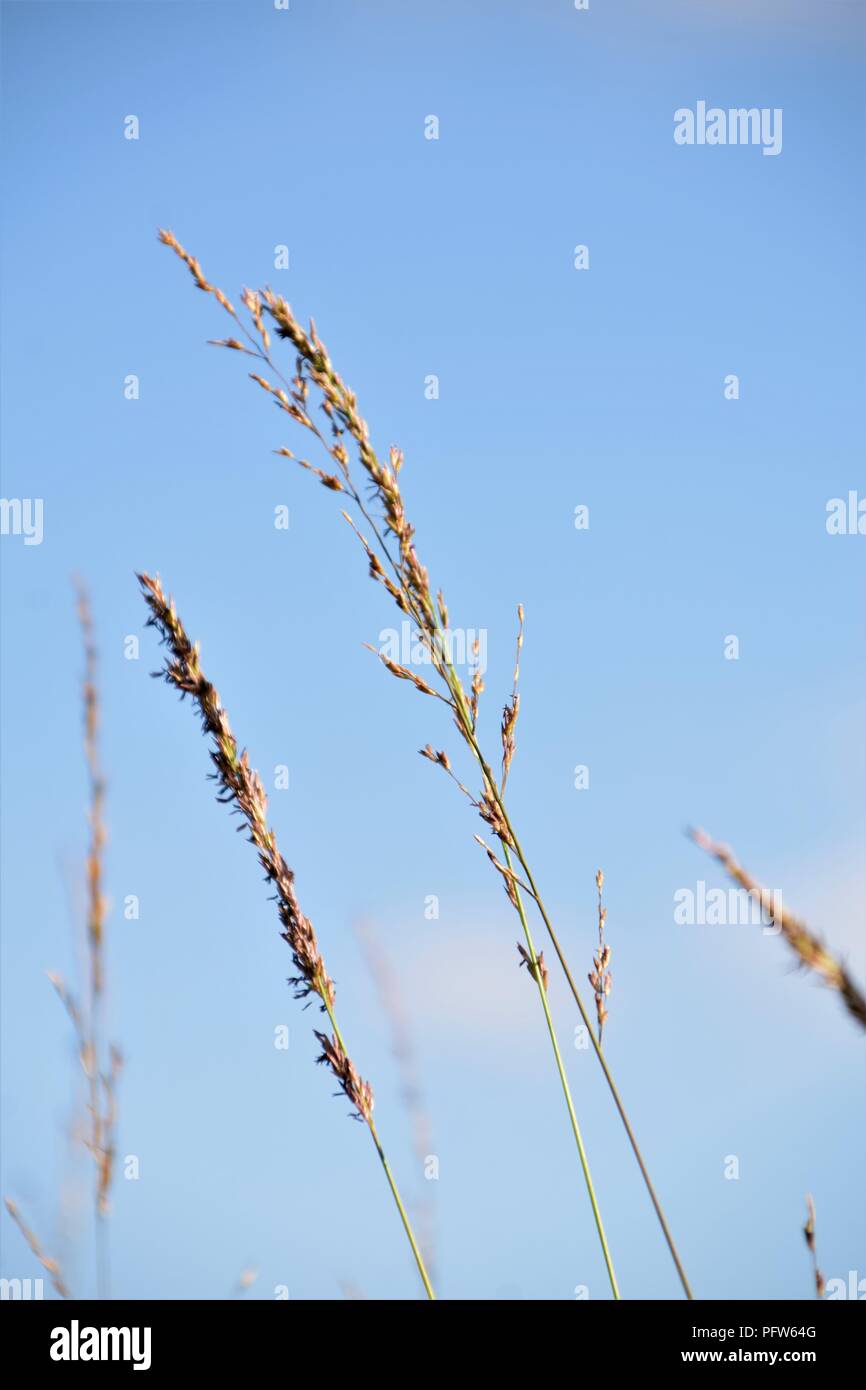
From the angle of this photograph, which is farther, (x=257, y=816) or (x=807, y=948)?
(x=257, y=816)

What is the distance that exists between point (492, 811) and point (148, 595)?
2.33ft

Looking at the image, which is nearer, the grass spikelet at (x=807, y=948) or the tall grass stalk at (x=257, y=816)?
the grass spikelet at (x=807, y=948)

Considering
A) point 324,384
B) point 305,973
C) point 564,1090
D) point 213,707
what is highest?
point 324,384

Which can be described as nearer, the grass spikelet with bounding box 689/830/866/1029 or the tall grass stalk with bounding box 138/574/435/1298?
the grass spikelet with bounding box 689/830/866/1029
